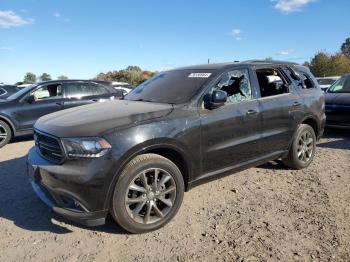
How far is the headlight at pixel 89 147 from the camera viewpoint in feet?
11.0

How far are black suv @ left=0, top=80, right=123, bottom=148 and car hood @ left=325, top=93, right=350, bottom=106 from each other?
5820 millimetres

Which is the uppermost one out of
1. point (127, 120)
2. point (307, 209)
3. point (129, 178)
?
point (127, 120)

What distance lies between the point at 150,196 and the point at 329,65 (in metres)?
47.4

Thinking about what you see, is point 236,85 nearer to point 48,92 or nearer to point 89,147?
point 89,147

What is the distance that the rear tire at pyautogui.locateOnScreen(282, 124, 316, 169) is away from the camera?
5.52 m

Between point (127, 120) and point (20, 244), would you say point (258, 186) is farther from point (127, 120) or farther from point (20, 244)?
point (20, 244)

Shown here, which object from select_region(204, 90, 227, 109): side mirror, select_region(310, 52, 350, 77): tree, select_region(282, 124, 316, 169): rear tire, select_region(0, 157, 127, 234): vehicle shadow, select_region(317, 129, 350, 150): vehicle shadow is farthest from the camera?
select_region(310, 52, 350, 77): tree

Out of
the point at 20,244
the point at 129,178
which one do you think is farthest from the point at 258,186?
the point at 20,244

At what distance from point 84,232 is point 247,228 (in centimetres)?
176

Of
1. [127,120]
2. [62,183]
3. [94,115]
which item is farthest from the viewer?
[94,115]

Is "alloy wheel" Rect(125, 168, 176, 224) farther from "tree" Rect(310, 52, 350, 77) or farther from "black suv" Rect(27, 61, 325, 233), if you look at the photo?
"tree" Rect(310, 52, 350, 77)

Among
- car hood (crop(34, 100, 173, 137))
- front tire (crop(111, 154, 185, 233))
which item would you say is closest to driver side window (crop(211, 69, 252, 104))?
car hood (crop(34, 100, 173, 137))

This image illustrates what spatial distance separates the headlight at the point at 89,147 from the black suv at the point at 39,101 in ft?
19.5

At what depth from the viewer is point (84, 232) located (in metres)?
3.76
